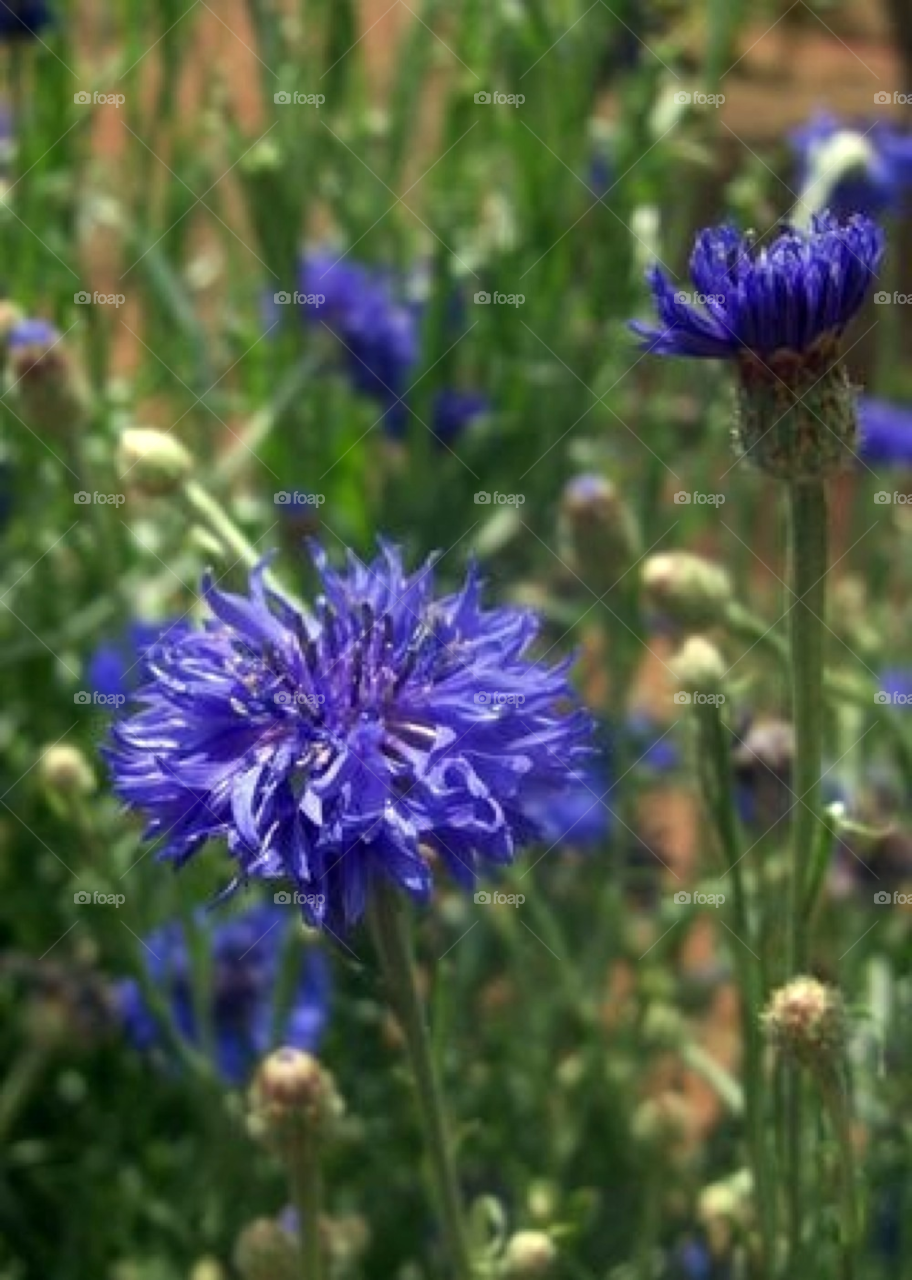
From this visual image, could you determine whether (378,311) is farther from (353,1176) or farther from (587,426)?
(353,1176)

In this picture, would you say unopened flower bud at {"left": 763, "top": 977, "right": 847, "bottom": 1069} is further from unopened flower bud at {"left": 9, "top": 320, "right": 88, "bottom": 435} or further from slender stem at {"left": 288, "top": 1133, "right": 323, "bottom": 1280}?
unopened flower bud at {"left": 9, "top": 320, "right": 88, "bottom": 435}

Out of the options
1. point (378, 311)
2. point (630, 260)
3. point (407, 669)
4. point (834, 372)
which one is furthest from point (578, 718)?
point (378, 311)

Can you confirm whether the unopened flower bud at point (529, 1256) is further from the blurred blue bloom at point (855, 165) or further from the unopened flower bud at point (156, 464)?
the blurred blue bloom at point (855, 165)

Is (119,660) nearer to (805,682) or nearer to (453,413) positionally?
(453,413)

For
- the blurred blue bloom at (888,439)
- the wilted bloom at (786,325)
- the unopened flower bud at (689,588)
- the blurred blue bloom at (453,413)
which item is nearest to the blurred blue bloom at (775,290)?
the wilted bloom at (786,325)

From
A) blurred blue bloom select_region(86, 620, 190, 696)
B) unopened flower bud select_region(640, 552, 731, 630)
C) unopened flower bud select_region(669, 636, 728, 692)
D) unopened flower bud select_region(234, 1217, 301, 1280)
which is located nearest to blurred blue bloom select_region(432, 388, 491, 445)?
blurred blue bloom select_region(86, 620, 190, 696)

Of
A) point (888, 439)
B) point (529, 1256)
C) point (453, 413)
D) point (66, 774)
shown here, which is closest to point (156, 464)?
point (66, 774)

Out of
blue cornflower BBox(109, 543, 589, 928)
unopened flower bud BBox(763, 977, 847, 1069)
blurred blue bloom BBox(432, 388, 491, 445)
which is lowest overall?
unopened flower bud BBox(763, 977, 847, 1069)
